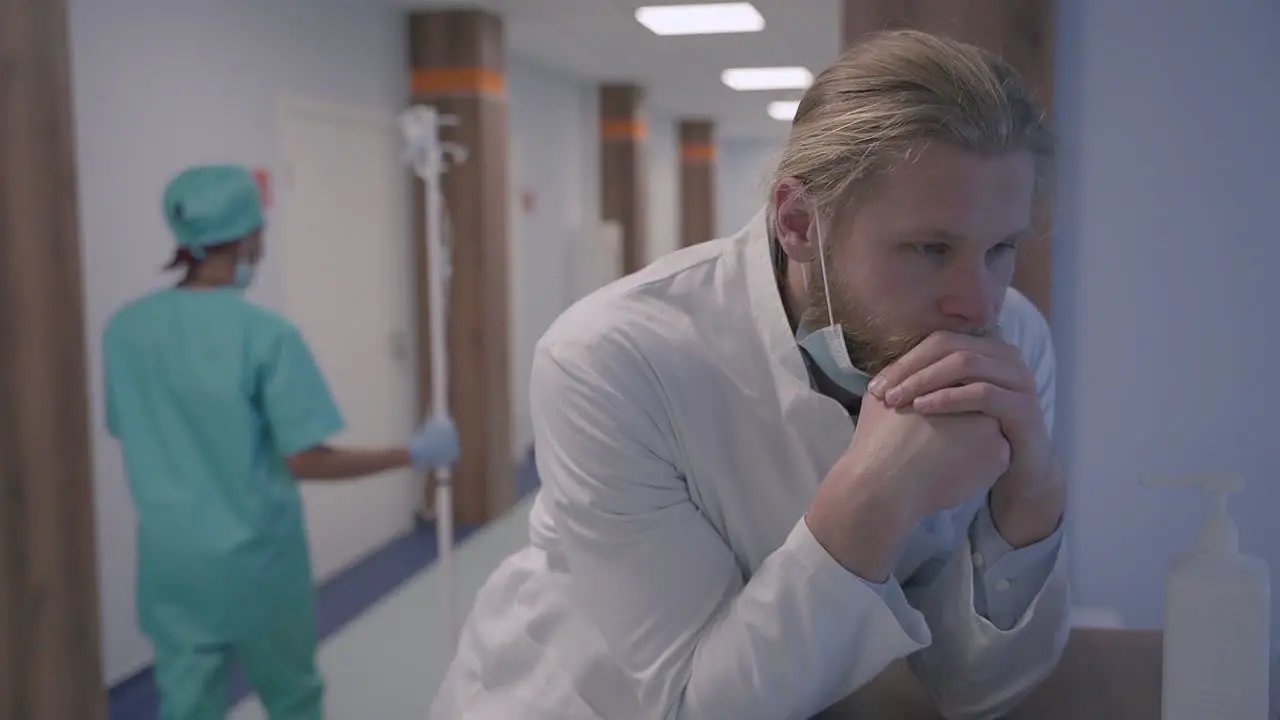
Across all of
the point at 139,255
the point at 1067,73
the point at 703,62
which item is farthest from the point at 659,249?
the point at 1067,73

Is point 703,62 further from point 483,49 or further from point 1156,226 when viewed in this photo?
point 1156,226

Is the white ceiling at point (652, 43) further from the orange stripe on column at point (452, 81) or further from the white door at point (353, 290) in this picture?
the white door at point (353, 290)

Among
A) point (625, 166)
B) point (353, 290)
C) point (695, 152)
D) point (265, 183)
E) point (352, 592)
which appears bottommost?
point (352, 592)

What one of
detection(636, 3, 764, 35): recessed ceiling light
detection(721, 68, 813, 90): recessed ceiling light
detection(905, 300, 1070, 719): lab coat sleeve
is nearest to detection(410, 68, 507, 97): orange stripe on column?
detection(636, 3, 764, 35): recessed ceiling light

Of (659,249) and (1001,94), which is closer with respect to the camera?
(1001,94)

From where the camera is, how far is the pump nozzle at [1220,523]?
0.82m

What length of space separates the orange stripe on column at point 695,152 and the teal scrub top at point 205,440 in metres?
9.10

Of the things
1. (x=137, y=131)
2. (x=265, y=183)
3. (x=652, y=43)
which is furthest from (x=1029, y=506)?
(x=652, y=43)

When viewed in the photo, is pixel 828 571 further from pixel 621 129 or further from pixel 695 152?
pixel 695 152

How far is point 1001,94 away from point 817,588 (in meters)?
0.42

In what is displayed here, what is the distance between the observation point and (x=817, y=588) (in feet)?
2.83

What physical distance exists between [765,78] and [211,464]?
6.07 meters

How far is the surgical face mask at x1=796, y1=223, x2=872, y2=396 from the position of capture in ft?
3.22

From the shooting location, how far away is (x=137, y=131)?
3.38m
